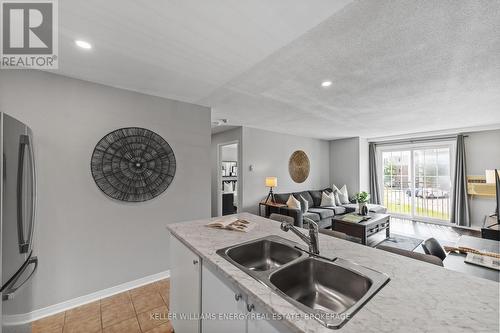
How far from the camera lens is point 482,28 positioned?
142 cm

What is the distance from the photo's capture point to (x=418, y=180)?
5.61 meters

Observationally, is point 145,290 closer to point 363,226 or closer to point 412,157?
point 363,226

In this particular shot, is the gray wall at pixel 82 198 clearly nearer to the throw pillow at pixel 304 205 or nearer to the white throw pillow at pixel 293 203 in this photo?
the white throw pillow at pixel 293 203

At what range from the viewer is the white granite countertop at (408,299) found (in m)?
0.66

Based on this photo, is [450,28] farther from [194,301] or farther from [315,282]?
[194,301]

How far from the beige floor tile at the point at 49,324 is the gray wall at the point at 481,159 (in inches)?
302

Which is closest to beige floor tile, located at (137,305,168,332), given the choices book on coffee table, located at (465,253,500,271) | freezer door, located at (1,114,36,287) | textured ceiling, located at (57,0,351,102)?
freezer door, located at (1,114,36,287)

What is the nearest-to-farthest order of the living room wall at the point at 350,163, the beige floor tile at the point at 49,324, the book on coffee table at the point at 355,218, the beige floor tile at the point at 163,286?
1. the beige floor tile at the point at 49,324
2. the beige floor tile at the point at 163,286
3. the book on coffee table at the point at 355,218
4. the living room wall at the point at 350,163

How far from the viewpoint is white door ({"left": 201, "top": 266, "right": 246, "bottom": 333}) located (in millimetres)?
961

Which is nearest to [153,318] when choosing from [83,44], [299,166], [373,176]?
[83,44]

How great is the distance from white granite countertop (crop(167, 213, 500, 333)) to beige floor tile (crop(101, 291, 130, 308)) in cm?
171

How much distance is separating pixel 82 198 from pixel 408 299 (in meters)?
2.83

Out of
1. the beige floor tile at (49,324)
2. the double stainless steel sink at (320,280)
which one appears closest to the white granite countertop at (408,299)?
the double stainless steel sink at (320,280)

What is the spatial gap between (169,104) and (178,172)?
0.96 meters
